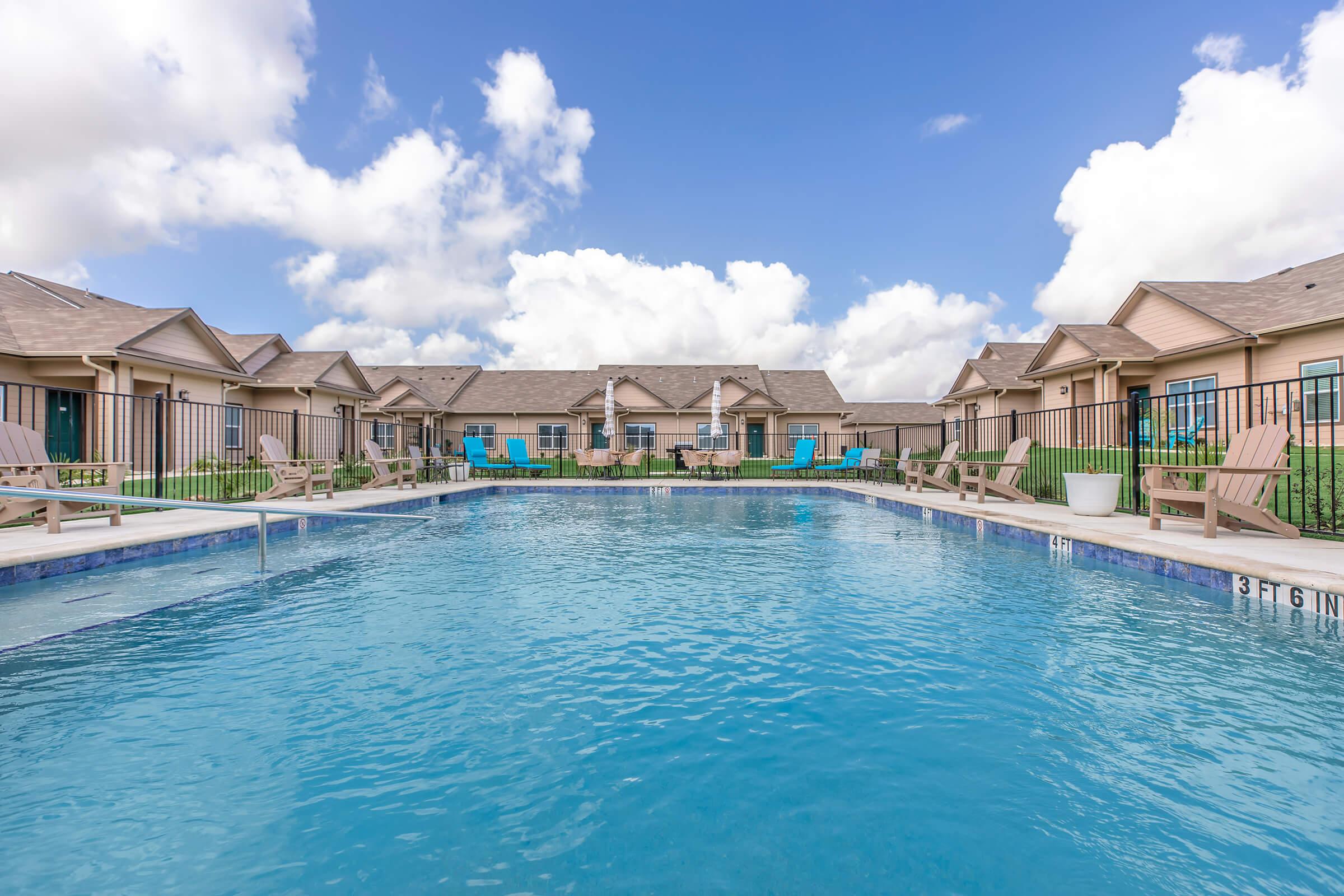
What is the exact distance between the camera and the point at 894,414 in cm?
4388

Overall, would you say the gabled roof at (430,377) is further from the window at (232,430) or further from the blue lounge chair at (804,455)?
the blue lounge chair at (804,455)

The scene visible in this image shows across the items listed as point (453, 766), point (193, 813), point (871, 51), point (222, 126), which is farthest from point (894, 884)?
Answer: point (871, 51)

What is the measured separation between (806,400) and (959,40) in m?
17.2

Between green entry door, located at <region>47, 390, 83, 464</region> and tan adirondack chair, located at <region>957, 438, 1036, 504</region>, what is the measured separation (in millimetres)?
19329

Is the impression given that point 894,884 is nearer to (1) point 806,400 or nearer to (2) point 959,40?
(2) point 959,40

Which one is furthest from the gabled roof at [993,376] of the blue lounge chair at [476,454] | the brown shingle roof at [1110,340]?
the blue lounge chair at [476,454]

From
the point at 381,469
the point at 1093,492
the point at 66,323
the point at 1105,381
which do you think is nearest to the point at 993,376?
the point at 1105,381

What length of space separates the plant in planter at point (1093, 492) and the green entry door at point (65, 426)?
66.1 feet

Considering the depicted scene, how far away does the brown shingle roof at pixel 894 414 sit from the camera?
138 ft

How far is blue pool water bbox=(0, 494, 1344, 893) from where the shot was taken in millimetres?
1475

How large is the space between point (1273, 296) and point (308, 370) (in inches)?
1185

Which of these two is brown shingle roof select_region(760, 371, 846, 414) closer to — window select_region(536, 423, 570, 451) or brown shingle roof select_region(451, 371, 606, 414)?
brown shingle roof select_region(451, 371, 606, 414)

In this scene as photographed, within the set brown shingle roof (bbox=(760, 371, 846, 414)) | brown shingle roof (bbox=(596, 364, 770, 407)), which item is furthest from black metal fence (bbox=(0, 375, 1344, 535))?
brown shingle roof (bbox=(760, 371, 846, 414))

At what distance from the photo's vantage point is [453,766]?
6.37 feet
